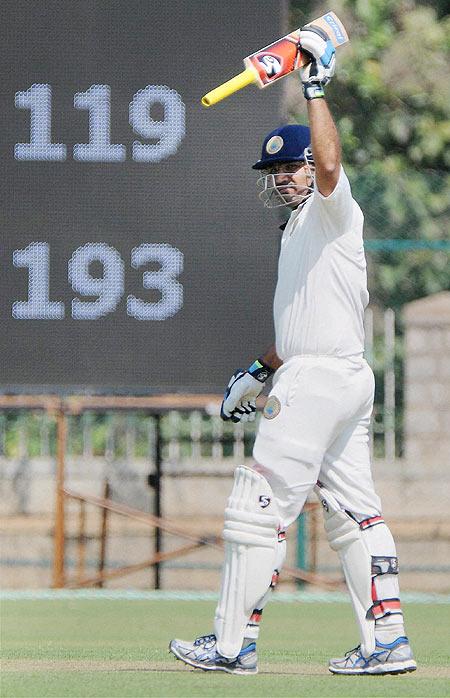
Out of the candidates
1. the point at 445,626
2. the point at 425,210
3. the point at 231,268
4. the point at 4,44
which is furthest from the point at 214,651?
the point at 425,210

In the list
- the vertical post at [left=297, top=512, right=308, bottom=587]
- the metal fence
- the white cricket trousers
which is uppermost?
the white cricket trousers

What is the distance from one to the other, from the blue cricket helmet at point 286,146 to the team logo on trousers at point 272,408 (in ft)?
2.30

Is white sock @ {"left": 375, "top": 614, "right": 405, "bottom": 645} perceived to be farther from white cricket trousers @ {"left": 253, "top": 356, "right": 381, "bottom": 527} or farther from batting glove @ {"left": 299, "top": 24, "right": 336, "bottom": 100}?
batting glove @ {"left": 299, "top": 24, "right": 336, "bottom": 100}

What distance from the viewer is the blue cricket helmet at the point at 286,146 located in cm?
500

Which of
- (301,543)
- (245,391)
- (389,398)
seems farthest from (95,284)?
(389,398)

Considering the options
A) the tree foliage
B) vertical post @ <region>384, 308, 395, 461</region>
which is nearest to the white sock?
vertical post @ <region>384, 308, 395, 461</region>

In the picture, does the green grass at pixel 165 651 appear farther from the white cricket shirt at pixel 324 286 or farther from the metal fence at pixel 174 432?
the metal fence at pixel 174 432

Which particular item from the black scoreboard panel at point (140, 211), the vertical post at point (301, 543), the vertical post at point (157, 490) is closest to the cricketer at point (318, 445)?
the black scoreboard panel at point (140, 211)

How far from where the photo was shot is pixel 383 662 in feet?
15.8

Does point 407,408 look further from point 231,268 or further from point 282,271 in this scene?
point 282,271

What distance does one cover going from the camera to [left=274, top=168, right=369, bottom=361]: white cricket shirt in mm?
4812

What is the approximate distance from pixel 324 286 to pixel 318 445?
43 cm

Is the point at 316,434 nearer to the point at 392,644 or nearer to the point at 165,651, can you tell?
the point at 392,644

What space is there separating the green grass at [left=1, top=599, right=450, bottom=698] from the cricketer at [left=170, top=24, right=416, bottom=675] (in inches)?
4.6
